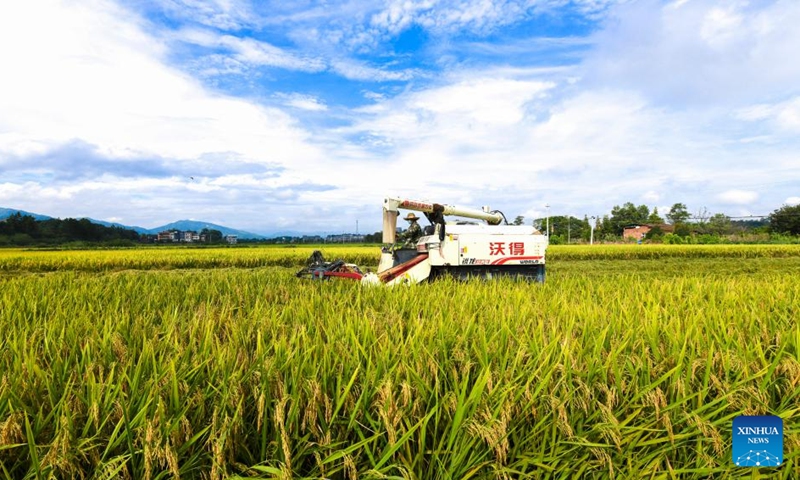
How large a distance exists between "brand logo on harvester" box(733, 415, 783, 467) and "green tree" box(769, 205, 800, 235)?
7792 centimetres

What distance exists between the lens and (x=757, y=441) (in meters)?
1.63

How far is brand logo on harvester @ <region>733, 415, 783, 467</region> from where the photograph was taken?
1620 millimetres

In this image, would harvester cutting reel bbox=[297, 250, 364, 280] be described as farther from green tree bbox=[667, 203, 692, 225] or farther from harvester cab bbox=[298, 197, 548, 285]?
green tree bbox=[667, 203, 692, 225]

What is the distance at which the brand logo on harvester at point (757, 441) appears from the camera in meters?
1.62

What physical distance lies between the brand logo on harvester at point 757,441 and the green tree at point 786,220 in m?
77.9

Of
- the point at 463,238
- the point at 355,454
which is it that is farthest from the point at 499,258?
the point at 355,454

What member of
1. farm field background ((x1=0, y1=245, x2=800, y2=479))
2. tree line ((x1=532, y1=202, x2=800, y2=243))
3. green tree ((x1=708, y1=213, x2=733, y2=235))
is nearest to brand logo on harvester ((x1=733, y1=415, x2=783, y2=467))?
farm field background ((x1=0, y1=245, x2=800, y2=479))

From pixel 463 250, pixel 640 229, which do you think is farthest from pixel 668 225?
pixel 463 250

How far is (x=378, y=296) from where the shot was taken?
4.44 metres

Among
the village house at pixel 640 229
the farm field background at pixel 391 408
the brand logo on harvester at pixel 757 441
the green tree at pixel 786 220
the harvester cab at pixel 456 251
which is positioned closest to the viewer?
the farm field background at pixel 391 408

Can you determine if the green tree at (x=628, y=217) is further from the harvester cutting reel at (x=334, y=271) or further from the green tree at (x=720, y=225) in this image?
the harvester cutting reel at (x=334, y=271)

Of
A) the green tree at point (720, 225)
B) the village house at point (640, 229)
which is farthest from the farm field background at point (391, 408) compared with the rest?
the village house at point (640, 229)

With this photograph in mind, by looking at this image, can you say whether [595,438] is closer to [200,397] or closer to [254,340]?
[200,397]

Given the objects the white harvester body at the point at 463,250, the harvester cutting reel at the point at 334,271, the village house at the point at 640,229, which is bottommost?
the harvester cutting reel at the point at 334,271
